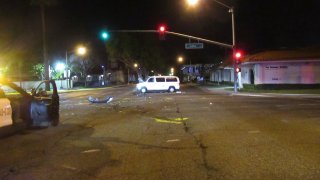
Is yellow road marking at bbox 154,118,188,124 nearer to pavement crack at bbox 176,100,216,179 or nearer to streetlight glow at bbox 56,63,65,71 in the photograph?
pavement crack at bbox 176,100,216,179

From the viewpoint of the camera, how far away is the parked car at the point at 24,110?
11.9 meters

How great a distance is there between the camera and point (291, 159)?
9469 mm

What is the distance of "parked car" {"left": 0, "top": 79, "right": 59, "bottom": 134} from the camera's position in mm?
11858

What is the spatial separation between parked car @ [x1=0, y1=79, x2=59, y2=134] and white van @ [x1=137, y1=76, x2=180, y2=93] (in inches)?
1366

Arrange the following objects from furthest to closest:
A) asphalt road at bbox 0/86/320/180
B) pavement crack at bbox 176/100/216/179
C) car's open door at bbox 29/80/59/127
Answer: car's open door at bbox 29/80/59/127 < pavement crack at bbox 176/100/216/179 < asphalt road at bbox 0/86/320/180

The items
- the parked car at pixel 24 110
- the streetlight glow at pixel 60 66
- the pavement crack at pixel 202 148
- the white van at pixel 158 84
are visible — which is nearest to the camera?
the pavement crack at pixel 202 148

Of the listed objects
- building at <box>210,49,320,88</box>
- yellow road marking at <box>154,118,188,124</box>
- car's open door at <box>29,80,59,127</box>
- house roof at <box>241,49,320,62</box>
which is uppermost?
house roof at <box>241,49,320,62</box>

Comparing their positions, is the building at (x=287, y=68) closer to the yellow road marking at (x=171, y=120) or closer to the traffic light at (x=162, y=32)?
the traffic light at (x=162, y=32)

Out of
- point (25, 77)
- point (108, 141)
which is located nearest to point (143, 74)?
point (25, 77)

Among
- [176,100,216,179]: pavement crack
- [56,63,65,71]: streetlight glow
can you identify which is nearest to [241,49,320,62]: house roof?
[176,100,216,179]: pavement crack

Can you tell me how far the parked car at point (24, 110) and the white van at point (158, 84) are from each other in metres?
34.7

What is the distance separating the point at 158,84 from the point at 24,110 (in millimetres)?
36791

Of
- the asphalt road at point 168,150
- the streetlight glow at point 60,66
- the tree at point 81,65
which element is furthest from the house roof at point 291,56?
the tree at point 81,65

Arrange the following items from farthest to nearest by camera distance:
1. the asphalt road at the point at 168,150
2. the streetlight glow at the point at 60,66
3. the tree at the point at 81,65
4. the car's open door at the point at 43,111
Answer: the tree at the point at 81,65
the streetlight glow at the point at 60,66
the car's open door at the point at 43,111
the asphalt road at the point at 168,150
